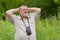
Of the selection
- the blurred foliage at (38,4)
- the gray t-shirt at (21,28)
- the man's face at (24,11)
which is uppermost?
the man's face at (24,11)

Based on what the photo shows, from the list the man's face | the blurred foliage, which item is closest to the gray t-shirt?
the man's face

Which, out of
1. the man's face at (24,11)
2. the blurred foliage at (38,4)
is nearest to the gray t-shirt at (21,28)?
the man's face at (24,11)

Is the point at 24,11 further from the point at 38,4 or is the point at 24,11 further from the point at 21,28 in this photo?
the point at 38,4

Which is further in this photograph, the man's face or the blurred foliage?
the blurred foliage

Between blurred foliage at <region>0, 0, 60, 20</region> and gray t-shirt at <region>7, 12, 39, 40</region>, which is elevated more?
gray t-shirt at <region>7, 12, 39, 40</region>

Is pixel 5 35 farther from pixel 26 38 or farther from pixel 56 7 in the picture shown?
pixel 56 7

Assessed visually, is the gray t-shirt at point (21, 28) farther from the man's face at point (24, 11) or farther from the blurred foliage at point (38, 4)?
the blurred foliage at point (38, 4)

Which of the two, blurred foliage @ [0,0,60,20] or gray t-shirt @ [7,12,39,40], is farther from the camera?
blurred foliage @ [0,0,60,20]

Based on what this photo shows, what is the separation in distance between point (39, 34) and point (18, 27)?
3199 mm

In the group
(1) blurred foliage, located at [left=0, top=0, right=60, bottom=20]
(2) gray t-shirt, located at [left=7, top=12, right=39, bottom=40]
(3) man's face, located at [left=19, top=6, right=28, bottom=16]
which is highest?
(3) man's face, located at [left=19, top=6, right=28, bottom=16]

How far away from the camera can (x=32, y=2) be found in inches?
755

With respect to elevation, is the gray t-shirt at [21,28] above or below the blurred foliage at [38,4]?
above

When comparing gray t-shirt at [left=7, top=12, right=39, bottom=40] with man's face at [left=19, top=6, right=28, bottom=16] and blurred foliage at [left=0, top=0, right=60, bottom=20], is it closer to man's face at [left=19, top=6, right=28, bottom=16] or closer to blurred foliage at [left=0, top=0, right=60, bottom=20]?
man's face at [left=19, top=6, right=28, bottom=16]

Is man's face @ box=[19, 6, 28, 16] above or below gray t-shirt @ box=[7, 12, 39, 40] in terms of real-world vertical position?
above
